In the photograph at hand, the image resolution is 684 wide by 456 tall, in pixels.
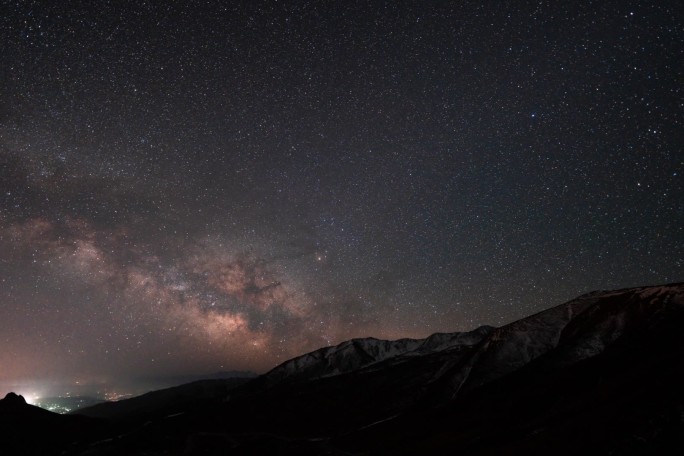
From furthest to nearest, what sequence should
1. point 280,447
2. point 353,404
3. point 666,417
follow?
point 353,404, point 280,447, point 666,417

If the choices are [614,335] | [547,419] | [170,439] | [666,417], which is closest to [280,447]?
[170,439]

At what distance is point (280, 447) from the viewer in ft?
273

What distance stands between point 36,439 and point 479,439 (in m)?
143

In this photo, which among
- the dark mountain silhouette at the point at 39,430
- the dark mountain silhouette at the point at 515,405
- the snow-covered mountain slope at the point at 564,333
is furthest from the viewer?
the dark mountain silhouette at the point at 39,430

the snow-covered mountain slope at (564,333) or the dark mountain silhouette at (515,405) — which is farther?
the snow-covered mountain slope at (564,333)

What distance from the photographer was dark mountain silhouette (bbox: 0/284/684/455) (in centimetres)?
4397

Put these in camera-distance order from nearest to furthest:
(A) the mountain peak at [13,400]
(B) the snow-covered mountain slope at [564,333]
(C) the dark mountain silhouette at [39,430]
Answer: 1. (B) the snow-covered mountain slope at [564,333]
2. (C) the dark mountain silhouette at [39,430]
3. (A) the mountain peak at [13,400]

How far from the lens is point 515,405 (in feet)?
244

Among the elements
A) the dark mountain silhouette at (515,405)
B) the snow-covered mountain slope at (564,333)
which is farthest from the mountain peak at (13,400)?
the snow-covered mountain slope at (564,333)

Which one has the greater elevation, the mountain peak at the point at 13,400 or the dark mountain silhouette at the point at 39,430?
the mountain peak at the point at 13,400

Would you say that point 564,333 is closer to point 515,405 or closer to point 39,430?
point 515,405

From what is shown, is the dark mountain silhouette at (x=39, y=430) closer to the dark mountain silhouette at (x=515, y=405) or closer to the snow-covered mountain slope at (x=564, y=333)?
the dark mountain silhouette at (x=515, y=405)

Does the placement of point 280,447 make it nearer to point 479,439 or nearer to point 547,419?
point 479,439

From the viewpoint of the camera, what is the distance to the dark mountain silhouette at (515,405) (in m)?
44.0
